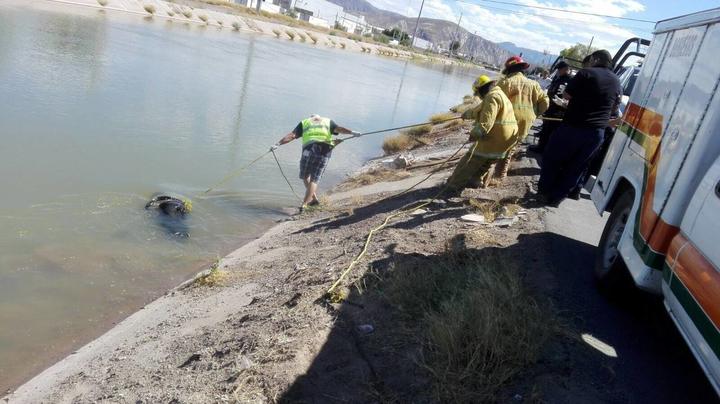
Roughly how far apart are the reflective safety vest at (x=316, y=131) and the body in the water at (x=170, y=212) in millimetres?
2304

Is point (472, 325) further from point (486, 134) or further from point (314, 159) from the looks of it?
point (314, 159)

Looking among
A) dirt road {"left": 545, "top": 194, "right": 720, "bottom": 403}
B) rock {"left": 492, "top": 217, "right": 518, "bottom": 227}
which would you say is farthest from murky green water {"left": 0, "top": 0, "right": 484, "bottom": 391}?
dirt road {"left": 545, "top": 194, "right": 720, "bottom": 403}

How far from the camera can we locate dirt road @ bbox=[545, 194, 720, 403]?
13.5 ft

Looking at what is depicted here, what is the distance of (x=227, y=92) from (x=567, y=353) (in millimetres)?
18691

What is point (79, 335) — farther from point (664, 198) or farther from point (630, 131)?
point (630, 131)

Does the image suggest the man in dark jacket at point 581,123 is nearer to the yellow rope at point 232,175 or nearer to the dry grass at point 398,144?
the yellow rope at point 232,175

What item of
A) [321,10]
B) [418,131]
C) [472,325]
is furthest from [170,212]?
[321,10]

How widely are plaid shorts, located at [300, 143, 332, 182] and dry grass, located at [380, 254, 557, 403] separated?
4.72m

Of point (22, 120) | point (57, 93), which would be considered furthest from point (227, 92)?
point (22, 120)

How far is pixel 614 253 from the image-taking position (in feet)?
18.3

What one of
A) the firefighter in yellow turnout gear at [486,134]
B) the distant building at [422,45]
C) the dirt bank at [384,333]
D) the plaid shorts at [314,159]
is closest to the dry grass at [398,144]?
the plaid shorts at [314,159]

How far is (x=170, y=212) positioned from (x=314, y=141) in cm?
254

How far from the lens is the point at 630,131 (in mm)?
5988

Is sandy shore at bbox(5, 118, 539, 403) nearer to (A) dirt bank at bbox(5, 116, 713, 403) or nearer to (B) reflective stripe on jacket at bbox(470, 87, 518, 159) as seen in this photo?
(A) dirt bank at bbox(5, 116, 713, 403)
